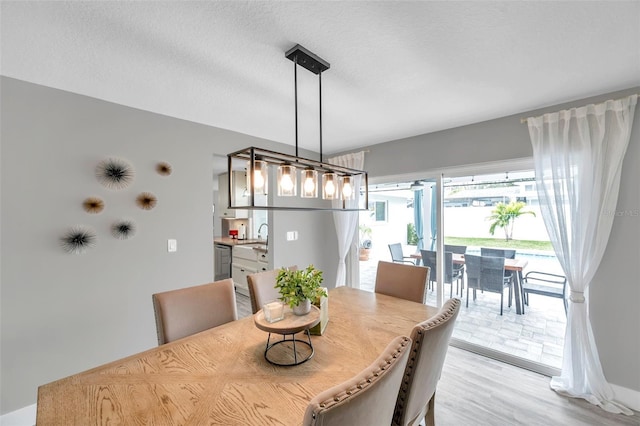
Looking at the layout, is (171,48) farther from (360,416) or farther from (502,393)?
(502,393)

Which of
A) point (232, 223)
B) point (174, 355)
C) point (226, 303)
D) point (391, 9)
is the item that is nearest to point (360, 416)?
point (174, 355)

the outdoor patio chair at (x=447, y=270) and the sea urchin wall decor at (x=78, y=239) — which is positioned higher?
the sea urchin wall decor at (x=78, y=239)

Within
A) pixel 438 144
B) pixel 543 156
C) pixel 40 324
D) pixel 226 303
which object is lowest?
pixel 40 324

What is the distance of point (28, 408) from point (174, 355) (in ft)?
5.16

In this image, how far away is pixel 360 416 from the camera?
706 mm

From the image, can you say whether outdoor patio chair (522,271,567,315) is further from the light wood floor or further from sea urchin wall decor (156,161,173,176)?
sea urchin wall decor (156,161,173,176)

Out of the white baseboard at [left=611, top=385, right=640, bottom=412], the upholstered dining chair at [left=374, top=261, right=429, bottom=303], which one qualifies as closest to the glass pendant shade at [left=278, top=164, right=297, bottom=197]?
the upholstered dining chair at [left=374, top=261, right=429, bottom=303]

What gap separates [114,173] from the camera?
85.4 inches

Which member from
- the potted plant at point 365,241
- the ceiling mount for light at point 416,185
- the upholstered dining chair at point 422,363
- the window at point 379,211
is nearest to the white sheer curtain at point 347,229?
the potted plant at point 365,241

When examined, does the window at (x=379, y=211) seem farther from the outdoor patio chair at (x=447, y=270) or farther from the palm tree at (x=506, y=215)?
the palm tree at (x=506, y=215)

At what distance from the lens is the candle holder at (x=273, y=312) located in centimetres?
135

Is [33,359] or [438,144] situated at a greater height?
[438,144]

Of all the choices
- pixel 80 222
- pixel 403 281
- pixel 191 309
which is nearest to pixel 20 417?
pixel 80 222

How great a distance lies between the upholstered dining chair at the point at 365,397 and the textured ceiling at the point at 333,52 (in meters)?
1.44
